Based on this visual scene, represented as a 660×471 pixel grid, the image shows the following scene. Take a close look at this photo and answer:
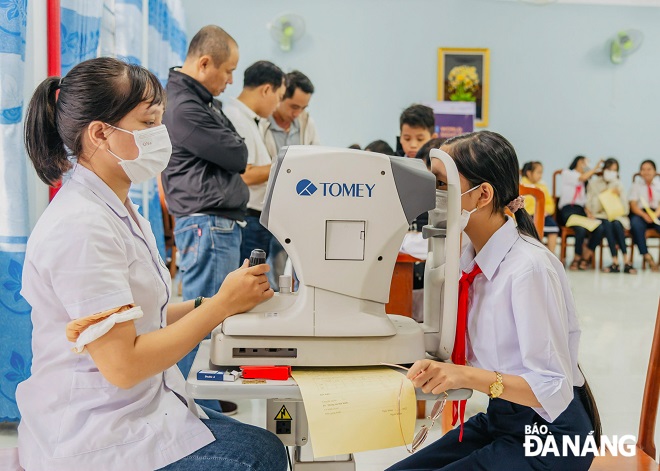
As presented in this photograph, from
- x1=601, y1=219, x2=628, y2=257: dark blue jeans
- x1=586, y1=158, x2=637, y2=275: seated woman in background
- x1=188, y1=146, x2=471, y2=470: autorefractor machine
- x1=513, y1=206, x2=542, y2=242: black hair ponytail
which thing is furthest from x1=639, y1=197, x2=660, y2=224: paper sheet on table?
x1=188, y1=146, x2=471, y2=470: autorefractor machine

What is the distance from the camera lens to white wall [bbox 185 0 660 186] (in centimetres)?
809

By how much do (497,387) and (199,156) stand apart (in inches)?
64.0

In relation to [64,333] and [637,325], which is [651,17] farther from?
[64,333]

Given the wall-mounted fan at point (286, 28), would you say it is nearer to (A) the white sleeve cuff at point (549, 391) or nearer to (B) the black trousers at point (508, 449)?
(B) the black trousers at point (508, 449)

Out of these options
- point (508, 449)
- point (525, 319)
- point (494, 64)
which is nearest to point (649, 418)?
point (508, 449)

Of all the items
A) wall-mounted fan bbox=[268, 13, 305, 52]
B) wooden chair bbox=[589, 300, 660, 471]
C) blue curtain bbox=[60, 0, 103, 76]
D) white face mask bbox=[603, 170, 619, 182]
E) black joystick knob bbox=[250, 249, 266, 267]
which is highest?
wall-mounted fan bbox=[268, 13, 305, 52]

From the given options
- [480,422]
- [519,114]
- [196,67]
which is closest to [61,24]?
[196,67]

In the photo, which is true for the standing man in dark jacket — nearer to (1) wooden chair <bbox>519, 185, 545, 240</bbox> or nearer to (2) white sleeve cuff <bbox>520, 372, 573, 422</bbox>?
(1) wooden chair <bbox>519, 185, 545, 240</bbox>

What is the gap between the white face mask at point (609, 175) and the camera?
7.75 m

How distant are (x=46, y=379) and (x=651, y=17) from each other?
9.31m

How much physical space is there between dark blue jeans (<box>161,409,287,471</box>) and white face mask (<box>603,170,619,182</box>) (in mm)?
7325

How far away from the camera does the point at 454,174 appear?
1.21 metres

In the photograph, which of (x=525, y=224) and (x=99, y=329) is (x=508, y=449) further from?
(x=99, y=329)

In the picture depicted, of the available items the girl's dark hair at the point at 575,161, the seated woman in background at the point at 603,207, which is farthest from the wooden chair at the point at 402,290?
the girl's dark hair at the point at 575,161
